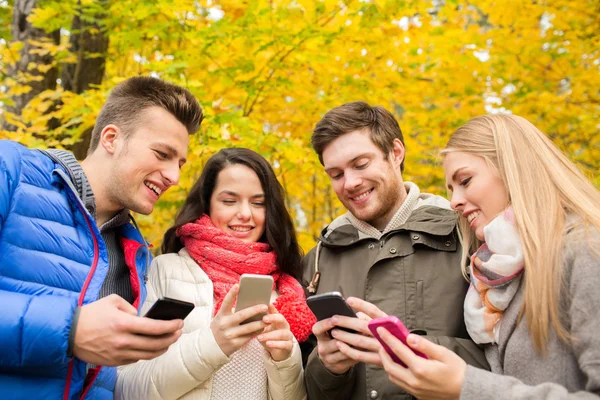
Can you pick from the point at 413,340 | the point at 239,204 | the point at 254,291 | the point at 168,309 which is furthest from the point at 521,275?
the point at 239,204

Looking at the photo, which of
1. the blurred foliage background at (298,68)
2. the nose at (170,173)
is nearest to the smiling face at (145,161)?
the nose at (170,173)

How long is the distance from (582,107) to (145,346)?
4961mm

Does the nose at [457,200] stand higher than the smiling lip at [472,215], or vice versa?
the nose at [457,200]

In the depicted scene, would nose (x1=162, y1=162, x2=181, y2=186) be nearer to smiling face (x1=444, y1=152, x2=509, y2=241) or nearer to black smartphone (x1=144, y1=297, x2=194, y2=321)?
black smartphone (x1=144, y1=297, x2=194, y2=321)

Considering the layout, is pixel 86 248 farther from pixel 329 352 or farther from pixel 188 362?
pixel 329 352

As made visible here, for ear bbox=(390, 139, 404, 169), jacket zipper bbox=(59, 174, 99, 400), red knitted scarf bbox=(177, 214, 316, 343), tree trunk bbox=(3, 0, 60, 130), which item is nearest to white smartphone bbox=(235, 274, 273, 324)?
red knitted scarf bbox=(177, 214, 316, 343)

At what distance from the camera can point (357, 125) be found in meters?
2.69

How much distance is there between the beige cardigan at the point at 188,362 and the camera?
2.05 m

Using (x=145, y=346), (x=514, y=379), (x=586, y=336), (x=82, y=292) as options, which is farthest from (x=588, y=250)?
(x=82, y=292)

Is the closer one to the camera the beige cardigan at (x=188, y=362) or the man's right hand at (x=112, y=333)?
the man's right hand at (x=112, y=333)

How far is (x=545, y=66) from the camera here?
16.9 ft

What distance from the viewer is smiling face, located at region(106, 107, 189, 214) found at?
226 cm

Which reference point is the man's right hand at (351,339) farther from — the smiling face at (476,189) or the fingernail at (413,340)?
the smiling face at (476,189)

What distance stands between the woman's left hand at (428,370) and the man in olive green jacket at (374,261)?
22 centimetres
